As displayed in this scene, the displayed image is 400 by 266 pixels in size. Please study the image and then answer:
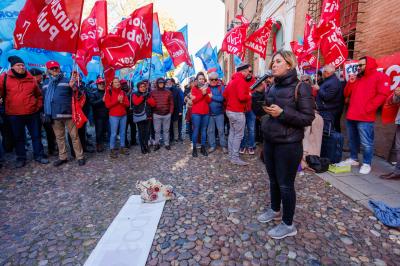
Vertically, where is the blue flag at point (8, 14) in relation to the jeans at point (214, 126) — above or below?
above

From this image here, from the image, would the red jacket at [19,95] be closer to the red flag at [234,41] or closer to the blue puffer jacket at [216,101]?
the blue puffer jacket at [216,101]

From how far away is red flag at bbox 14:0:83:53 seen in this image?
4051 mm

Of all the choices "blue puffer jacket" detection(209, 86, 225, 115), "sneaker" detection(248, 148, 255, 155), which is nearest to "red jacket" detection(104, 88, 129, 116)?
"blue puffer jacket" detection(209, 86, 225, 115)

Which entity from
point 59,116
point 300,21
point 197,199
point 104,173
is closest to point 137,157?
point 104,173

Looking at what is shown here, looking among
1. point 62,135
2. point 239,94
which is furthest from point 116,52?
point 239,94

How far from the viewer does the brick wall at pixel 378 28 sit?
5.09 meters

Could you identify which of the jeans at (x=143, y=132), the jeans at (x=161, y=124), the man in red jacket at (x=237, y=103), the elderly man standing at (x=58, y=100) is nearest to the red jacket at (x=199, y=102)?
the man in red jacket at (x=237, y=103)

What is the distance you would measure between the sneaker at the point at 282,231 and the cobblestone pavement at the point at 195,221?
7 centimetres

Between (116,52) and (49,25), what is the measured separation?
54.7 inches

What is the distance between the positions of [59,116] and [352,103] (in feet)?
19.1

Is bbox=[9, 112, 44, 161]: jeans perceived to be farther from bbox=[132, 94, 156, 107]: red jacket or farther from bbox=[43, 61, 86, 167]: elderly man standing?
bbox=[132, 94, 156, 107]: red jacket

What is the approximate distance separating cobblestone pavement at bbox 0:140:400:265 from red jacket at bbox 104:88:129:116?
1.62 metres

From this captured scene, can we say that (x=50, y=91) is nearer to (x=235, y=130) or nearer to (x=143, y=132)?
(x=143, y=132)

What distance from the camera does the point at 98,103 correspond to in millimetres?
6504
